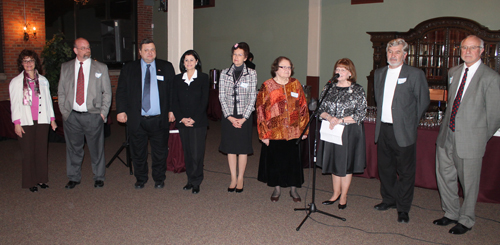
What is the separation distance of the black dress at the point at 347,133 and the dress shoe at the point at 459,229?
0.94 m

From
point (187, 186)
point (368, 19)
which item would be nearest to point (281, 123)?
point (187, 186)

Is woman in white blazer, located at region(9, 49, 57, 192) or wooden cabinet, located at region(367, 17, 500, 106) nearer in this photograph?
woman in white blazer, located at region(9, 49, 57, 192)

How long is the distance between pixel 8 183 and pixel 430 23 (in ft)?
26.6

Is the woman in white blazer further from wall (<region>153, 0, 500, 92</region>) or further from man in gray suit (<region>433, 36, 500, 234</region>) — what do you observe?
wall (<region>153, 0, 500, 92</region>)

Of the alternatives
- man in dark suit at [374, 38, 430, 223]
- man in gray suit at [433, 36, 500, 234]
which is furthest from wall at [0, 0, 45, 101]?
man in gray suit at [433, 36, 500, 234]

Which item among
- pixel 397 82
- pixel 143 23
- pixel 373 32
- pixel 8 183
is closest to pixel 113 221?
pixel 8 183

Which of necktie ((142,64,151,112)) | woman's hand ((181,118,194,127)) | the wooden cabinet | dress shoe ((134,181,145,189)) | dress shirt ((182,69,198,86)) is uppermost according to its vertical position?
the wooden cabinet

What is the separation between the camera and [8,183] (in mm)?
4688

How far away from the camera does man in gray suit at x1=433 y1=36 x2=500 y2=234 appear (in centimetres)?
318

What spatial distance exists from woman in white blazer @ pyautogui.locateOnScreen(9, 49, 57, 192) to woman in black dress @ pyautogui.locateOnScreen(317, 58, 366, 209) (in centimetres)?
313

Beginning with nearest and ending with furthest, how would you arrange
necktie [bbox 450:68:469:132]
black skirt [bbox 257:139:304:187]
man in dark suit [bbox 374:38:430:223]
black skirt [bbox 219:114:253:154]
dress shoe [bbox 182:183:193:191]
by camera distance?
necktie [bbox 450:68:469:132], man in dark suit [bbox 374:38:430:223], black skirt [bbox 257:139:304:187], black skirt [bbox 219:114:253:154], dress shoe [bbox 182:183:193:191]

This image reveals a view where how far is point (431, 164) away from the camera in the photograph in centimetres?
441

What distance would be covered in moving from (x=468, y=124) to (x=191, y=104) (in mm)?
2727

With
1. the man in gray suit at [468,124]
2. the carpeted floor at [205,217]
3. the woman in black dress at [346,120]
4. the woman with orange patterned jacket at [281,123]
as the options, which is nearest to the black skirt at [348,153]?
the woman in black dress at [346,120]
